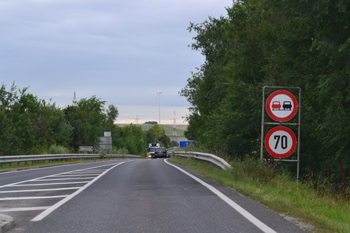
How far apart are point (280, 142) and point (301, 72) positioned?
7.52 m

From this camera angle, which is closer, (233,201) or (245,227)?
(245,227)

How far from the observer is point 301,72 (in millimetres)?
17812

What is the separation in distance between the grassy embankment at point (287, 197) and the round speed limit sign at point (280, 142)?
78cm

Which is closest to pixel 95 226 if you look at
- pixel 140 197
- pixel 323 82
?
pixel 140 197

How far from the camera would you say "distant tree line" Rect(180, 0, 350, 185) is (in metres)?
13.5

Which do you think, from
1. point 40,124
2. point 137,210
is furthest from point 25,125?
point 137,210

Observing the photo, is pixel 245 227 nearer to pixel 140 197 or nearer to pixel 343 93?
pixel 140 197

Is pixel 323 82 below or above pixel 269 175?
above

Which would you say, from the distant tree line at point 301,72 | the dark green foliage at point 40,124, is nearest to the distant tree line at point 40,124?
the dark green foliage at point 40,124

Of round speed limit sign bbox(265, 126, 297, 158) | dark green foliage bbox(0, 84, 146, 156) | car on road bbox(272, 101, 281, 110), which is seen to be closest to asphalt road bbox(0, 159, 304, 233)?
round speed limit sign bbox(265, 126, 297, 158)

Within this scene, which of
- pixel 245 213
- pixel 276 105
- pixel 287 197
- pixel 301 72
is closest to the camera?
pixel 245 213

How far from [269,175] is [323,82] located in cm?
397

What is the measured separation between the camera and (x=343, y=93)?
13750 millimetres

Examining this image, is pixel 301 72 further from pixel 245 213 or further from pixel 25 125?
pixel 25 125
